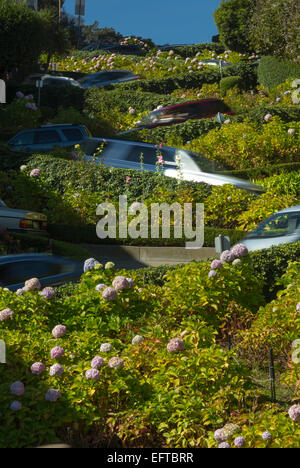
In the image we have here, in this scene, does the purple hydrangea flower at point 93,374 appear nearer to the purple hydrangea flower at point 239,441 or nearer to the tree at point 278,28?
the purple hydrangea flower at point 239,441

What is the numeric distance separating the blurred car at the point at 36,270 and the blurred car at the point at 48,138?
868cm

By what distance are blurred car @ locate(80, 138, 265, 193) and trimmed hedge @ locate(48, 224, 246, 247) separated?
2.19 metres

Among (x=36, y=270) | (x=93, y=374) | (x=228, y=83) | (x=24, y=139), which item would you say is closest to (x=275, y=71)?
(x=228, y=83)

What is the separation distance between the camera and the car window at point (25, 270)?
837 centimetres

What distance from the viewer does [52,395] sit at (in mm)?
5383

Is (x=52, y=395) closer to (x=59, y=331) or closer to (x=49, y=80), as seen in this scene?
(x=59, y=331)

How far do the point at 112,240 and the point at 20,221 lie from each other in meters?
1.67

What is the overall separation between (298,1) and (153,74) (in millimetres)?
10049

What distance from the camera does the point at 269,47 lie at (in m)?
29.7

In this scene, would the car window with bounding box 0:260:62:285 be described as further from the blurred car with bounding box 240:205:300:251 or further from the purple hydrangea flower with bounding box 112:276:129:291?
the blurred car with bounding box 240:205:300:251

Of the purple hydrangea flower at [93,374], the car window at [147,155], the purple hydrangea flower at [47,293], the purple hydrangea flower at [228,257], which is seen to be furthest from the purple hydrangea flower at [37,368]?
the car window at [147,155]

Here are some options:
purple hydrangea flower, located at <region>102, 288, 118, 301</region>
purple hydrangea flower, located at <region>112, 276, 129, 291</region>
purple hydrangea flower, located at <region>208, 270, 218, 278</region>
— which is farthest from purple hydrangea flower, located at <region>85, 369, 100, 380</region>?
purple hydrangea flower, located at <region>208, 270, 218, 278</region>

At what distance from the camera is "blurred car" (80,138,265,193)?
14281mm
